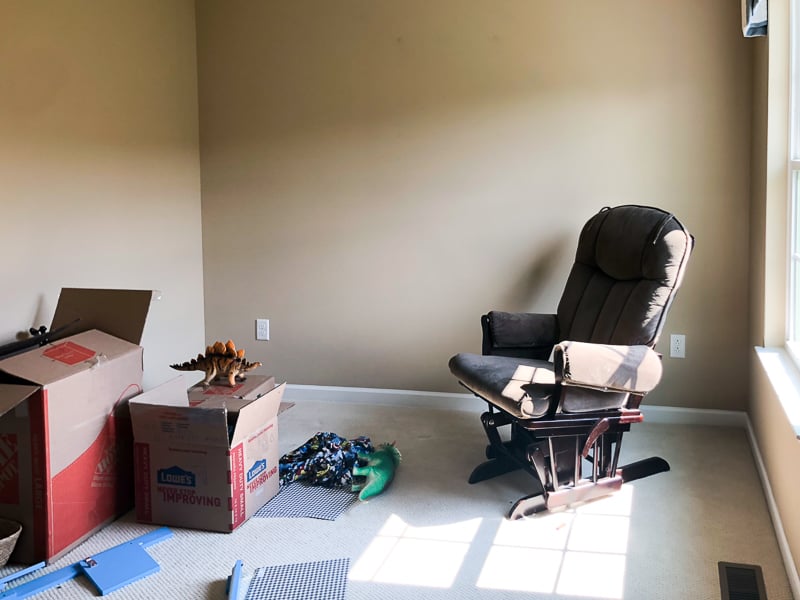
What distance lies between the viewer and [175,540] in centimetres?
212

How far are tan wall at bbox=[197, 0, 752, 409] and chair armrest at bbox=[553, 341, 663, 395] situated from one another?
37.4 inches

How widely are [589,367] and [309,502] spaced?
3.44 feet

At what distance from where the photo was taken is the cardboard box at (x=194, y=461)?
2121mm

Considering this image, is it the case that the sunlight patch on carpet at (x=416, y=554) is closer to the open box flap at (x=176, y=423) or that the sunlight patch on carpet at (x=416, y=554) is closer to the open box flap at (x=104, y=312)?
the open box flap at (x=176, y=423)

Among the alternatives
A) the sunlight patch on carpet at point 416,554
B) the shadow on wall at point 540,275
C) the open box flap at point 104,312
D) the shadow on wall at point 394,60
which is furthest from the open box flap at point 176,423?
the shadow on wall at point 394,60

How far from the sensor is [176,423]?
214 centimetres

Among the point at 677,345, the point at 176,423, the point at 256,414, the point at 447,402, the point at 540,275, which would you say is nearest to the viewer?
the point at 176,423

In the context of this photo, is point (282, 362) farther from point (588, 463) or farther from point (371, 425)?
point (588, 463)

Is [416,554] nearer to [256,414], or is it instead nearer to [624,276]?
[256,414]

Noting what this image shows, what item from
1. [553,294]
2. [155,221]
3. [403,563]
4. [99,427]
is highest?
[155,221]

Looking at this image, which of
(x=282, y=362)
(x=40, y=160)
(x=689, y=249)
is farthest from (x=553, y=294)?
(x=40, y=160)

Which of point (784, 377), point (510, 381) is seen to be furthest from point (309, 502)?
point (784, 377)

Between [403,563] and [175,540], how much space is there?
70 centimetres

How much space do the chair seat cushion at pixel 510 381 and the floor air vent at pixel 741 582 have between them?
67 centimetres
